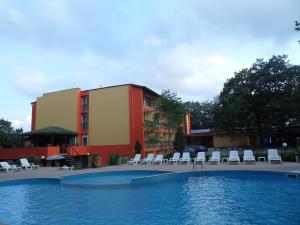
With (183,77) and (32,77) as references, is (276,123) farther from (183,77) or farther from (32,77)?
(32,77)

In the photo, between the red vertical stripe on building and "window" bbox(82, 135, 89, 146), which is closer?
"window" bbox(82, 135, 89, 146)

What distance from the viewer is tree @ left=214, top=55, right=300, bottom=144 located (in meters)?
35.9

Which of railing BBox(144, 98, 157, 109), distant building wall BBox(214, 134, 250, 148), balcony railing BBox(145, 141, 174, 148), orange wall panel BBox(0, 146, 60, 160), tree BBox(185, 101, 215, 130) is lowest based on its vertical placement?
orange wall panel BBox(0, 146, 60, 160)

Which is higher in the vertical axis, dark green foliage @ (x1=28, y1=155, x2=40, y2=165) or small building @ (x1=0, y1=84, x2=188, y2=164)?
small building @ (x1=0, y1=84, x2=188, y2=164)

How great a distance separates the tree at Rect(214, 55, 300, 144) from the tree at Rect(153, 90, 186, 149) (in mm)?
9407

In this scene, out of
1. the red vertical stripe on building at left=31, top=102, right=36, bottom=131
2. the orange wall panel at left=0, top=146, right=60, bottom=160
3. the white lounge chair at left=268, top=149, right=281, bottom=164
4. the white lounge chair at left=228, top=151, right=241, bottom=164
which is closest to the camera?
the white lounge chair at left=268, top=149, right=281, bottom=164

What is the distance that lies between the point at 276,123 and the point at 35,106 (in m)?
31.3

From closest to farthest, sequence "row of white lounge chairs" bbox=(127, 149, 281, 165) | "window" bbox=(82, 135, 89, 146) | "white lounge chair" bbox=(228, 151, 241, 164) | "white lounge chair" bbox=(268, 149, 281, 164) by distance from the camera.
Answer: "white lounge chair" bbox=(268, 149, 281, 164), "row of white lounge chairs" bbox=(127, 149, 281, 165), "white lounge chair" bbox=(228, 151, 241, 164), "window" bbox=(82, 135, 89, 146)

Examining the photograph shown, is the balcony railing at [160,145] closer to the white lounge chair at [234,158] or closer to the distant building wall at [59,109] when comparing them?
the distant building wall at [59,109]

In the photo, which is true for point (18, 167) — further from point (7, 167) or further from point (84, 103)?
point (84, 103)

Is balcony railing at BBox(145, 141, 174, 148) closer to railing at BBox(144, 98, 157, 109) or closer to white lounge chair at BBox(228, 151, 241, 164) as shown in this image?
railing at BBox(144, 98, 157, 109)

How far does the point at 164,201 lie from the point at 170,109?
65.4ft


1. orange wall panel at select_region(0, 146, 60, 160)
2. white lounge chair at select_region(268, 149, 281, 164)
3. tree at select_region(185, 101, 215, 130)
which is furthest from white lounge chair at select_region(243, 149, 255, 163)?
tree at select_region(185, 101, 215, 130)

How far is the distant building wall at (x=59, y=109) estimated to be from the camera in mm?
34125
